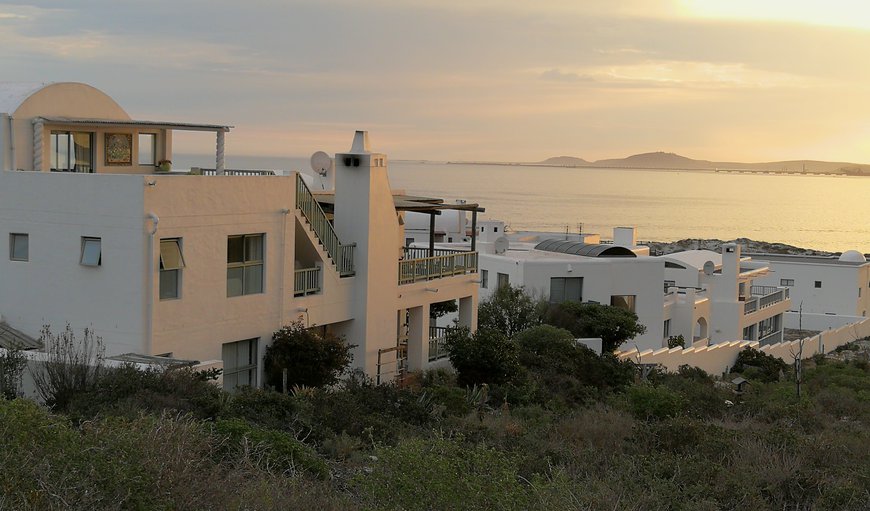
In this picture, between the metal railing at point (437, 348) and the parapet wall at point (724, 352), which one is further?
the parapet wall at point (724, 352)

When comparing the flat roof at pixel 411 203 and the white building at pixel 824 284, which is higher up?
the flat roof at pixel 411 203

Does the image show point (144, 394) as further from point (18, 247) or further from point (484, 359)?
point (484, 359)

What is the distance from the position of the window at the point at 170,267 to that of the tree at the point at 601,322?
773 inches

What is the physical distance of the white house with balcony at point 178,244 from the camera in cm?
1870

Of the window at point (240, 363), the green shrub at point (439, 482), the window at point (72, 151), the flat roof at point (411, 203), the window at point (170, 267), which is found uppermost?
the window at point (72, 151)

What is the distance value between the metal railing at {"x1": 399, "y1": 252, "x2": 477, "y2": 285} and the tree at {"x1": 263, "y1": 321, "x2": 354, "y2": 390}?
447 cm

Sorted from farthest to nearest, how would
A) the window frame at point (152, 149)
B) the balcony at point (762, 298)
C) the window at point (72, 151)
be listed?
the balcony at point (762, 298)
the window frame at point (152, 149)
the window at point (72, 151)

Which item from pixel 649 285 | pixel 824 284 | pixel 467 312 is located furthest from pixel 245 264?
pixel 824 284

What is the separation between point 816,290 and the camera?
66.8 meters

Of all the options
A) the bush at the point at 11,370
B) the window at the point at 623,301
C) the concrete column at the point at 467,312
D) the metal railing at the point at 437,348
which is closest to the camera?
the bush at the point at 11,370

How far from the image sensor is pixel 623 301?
41344 millimetres

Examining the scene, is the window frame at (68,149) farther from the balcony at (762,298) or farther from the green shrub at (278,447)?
the balcony at (762,298)

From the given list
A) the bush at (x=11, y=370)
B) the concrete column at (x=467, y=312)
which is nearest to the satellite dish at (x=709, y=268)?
the concrete column at (x=467, y=312)

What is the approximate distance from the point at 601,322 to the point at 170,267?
67.0ft
